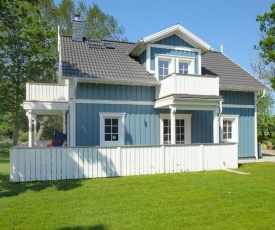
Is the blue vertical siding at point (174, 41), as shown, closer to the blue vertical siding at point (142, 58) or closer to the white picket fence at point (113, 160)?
the blue vertical siding at point (142, 58)

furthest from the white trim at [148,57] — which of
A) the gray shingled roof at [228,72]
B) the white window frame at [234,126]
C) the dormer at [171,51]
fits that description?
the white window frame at [234,126]

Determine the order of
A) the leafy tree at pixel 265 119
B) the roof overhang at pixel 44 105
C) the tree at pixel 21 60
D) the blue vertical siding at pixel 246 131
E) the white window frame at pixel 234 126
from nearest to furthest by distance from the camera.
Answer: the roof overhang at pixel 44 105 < the white window frame at pixel 234 126 < the blue vertical siding at pixel 246 131 < the leafy tree at pixel 265 119 < the tree at pixel 21 60

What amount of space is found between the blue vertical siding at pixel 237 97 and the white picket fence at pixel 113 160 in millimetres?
3804

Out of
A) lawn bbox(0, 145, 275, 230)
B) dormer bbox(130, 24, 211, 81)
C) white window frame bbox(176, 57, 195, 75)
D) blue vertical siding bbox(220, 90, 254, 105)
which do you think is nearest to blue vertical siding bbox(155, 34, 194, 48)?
dormer bbox(130, 24, 211, 81)

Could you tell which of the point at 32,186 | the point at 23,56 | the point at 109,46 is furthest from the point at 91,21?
the point at 32,186

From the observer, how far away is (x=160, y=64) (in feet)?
44.7

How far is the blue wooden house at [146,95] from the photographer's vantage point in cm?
1184

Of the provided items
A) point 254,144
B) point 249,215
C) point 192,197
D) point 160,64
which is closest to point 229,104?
point 254,144

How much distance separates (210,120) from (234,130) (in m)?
1.72

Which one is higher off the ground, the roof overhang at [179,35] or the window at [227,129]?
the roof overhang at [179,35]

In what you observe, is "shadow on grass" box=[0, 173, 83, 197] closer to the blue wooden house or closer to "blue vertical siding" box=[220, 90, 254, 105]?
the blue wooden house

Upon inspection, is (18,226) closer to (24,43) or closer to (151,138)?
(151,138)

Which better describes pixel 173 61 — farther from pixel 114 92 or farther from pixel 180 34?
pixel 114 92

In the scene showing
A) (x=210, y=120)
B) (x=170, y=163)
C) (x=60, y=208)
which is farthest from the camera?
(x=210, y=120)
